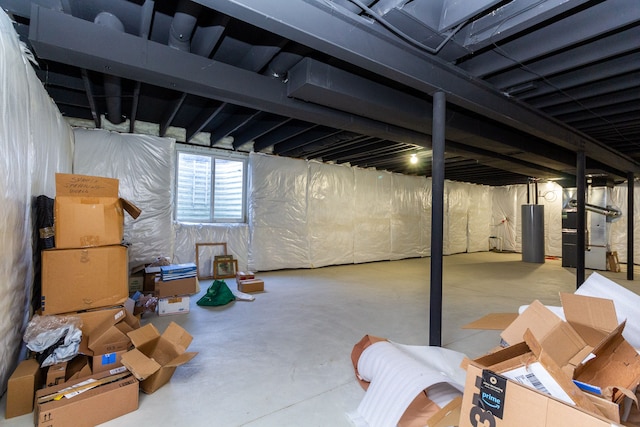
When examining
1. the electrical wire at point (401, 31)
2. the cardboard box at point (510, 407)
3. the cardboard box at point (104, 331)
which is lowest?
the cardboard box at point (104, 331)

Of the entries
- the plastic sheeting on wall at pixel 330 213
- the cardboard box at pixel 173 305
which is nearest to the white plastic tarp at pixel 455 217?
the plastic sheeting on wall at pixel 330 213

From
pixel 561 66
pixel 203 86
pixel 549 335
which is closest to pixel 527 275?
pixel 561 66

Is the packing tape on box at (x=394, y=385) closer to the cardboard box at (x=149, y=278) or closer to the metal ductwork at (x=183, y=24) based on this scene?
the metal ductwork at (x=183, y=24)

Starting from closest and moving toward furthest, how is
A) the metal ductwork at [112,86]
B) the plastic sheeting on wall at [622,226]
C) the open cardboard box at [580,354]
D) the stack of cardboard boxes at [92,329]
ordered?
the open cardboard box at [580,354]
the stack of cardboard boxes at [92,329]
the metal ductwork at [112,86]
the plastic sheeting on wall at [622,226]

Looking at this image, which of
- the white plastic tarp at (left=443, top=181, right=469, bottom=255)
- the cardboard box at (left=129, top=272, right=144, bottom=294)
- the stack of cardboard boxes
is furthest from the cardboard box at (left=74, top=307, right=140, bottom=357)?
the white plastic tarp at (left=443, top=181, right=469, bottom=255)

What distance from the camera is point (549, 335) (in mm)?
1463

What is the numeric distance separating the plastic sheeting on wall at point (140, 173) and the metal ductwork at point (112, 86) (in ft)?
1.21

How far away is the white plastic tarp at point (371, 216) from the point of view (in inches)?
287

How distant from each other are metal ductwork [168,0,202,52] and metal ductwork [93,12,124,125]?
1.18 ft

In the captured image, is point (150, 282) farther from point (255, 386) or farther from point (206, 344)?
point (255, 386)

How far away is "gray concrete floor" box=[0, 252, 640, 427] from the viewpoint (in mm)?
1706

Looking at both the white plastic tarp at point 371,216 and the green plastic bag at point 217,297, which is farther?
the white plastic tarp at point 371,216

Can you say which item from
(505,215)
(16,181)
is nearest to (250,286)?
(16,181)

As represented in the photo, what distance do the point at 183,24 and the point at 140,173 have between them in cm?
313
